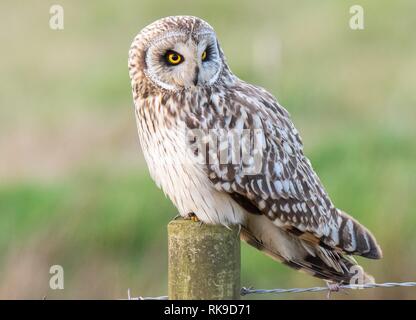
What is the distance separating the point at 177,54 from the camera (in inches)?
235

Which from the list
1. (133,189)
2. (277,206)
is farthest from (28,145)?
(277,206)

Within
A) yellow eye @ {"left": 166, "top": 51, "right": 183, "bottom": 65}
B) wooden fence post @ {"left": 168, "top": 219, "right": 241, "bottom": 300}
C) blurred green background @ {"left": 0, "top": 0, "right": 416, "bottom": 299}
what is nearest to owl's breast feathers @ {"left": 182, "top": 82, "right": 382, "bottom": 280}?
yellow eye @ {"left": 166, "top": 51, "right": 183, "bottom": 65}

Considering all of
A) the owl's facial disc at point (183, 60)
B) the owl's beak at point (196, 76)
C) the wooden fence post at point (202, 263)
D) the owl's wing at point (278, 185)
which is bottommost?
the wooden fence post at point (202, 263)

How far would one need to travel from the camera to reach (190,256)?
496 cm

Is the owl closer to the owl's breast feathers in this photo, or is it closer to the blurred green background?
the owl's breast feathers

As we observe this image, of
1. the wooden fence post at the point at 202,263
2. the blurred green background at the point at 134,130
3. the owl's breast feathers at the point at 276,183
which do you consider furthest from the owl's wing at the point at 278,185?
the blurred green background at the point at 134,130

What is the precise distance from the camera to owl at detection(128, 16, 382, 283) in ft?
19.5

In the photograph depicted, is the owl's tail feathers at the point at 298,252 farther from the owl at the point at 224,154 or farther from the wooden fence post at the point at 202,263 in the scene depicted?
the wooden fence post at the point at 202,263

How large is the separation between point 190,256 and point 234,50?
844 centimetres

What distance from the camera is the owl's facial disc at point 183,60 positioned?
589 centimetres

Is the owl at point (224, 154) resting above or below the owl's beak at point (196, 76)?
below

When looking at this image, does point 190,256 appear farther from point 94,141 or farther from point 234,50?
point 234,50

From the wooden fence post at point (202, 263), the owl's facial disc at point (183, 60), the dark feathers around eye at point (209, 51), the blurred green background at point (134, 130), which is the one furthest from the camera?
the blurred green background at point (134, 130)

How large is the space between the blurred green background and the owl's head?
2.64 meters
